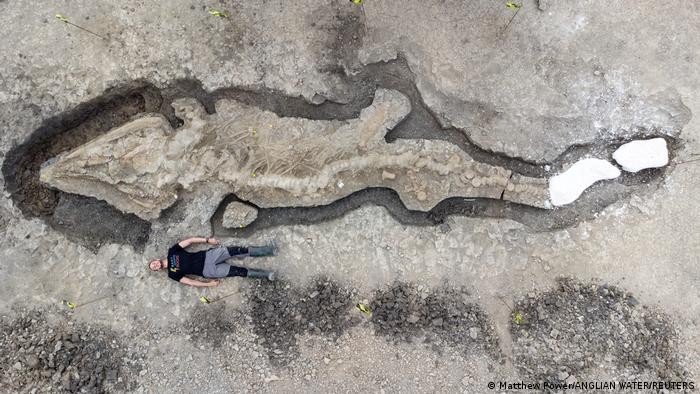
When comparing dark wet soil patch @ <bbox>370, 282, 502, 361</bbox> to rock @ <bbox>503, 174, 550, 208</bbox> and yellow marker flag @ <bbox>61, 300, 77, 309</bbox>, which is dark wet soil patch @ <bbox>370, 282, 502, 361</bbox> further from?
yellow marker flag @ <bbox>61, 300, 77, 309</bbox>

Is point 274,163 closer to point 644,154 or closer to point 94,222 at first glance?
point 94,222

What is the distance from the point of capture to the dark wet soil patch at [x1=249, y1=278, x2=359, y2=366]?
554 centimetres

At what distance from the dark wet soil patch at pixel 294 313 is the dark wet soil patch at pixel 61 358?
159cm

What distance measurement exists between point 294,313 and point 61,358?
275 centimetres

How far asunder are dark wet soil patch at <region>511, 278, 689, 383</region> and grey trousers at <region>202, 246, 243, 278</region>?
11.4 ft

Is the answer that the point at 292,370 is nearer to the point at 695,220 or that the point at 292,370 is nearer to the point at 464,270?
the point at 464,270

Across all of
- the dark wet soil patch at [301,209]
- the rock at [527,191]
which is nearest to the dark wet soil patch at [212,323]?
the dark wet soil patch at [301,209]

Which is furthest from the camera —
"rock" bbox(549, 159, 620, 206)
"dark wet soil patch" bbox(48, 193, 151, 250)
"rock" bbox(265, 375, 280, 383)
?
"dark wet soil patch" bbox(48, 193, 151, 250)

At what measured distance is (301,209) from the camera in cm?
596

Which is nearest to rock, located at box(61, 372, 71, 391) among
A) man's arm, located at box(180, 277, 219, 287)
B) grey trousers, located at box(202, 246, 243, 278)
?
man's arm, located at box(180, 277, 219, 287)

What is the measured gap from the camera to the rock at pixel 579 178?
5.80 m

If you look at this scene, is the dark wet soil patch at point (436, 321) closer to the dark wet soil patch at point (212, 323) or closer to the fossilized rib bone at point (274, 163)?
the fossilized rib bone at point (274, 163)

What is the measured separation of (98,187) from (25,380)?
2346mm

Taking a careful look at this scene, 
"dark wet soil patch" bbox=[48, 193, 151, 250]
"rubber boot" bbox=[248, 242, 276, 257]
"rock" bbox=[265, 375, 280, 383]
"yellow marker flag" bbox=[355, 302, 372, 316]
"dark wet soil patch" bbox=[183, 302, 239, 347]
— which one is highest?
"dark wet soil patch" bbox=[48, 193, 151, 250]
